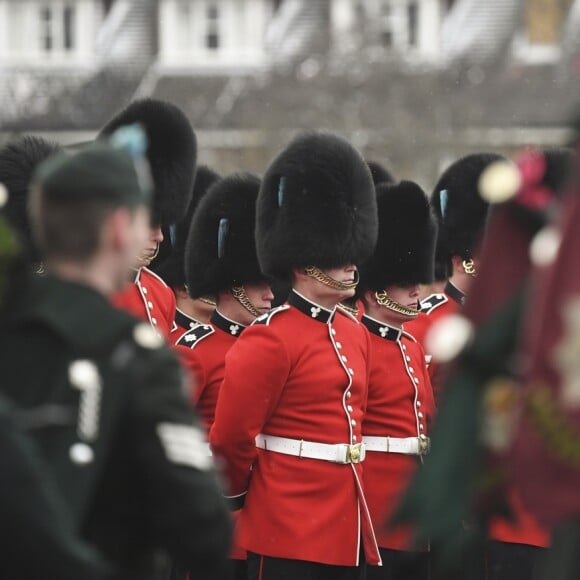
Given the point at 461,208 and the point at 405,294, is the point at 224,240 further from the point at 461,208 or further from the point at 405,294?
the point at 461,208

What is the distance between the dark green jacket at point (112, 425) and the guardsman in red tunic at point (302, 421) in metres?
2.21

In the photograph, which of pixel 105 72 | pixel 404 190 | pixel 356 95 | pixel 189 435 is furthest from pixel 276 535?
pixel 105 72

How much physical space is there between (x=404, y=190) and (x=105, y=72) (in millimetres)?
33370

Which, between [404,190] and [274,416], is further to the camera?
→ [404,190]

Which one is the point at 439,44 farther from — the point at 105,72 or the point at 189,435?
the point at 189,435

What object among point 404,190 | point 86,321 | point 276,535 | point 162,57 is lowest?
point 162,57

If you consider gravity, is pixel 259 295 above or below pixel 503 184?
below

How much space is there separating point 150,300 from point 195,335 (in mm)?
638

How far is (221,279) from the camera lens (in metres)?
7.46

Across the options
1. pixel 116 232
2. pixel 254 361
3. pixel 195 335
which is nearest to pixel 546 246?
pixel 116 232

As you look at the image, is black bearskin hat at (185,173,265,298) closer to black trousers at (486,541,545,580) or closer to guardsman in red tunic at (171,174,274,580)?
guardsman in red tunic at (171,174,274,580)

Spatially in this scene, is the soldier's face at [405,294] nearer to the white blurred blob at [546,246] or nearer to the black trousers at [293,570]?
the black trousers at [293,570]

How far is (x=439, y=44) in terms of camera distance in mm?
42062

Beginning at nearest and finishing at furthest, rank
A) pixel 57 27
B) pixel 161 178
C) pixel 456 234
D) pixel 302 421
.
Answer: pixel 302 421
pixel 161 178
pixel 456 234
pixel 57 27
